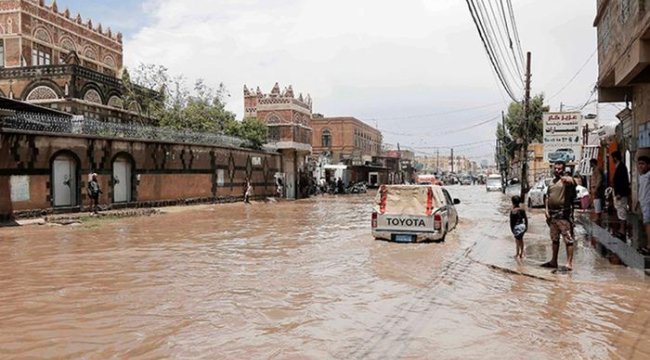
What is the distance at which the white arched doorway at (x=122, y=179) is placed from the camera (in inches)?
1104

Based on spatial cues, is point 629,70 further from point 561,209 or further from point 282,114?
point 282,114

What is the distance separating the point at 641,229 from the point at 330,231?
10.4m

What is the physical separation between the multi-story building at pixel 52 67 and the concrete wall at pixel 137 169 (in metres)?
7.39

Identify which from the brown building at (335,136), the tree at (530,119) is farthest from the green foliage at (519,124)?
the brown building at (335,136)

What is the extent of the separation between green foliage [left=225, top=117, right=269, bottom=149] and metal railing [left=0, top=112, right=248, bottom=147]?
11492 mm

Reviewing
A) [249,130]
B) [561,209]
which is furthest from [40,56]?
[561,209]

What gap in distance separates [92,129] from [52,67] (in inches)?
437

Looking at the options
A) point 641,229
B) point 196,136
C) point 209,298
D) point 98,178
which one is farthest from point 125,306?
point 196,136

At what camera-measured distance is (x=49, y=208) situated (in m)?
23.7

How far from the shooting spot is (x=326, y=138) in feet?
249

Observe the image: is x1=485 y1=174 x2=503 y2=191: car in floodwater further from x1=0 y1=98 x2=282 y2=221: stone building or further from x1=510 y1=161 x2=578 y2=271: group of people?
x1=510 y1=161 x2=578 y2=271: group of people

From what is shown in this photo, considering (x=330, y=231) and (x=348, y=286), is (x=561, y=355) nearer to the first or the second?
(x=348, y=286)

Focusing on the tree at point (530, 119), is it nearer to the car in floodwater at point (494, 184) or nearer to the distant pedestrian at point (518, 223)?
the car in floodwater at point (494, 184)

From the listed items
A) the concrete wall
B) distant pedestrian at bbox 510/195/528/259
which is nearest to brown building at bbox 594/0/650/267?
distant pedestrian at bbox 510/195/528/259
